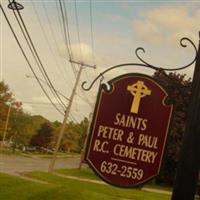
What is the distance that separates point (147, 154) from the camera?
4.59 m

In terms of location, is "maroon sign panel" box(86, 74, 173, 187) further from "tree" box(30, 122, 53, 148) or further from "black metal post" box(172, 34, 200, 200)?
"tree" box(30, 122, 53, 148)

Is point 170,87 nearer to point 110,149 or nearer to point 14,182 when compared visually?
point 110,149

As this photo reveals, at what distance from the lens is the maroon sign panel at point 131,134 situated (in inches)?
180

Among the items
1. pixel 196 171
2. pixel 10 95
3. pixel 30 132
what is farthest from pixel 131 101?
pixel 30 132

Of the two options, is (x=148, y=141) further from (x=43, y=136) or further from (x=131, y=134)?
(x=43, y=136)

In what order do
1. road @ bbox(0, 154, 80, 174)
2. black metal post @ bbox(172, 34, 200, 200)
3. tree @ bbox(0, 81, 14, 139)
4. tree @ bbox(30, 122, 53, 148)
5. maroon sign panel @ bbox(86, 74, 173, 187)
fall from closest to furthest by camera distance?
1. black metal post @ bbox(172, 34, 200, 200)
2. maroon sign panel @ bbox(86, 74, 173, 187)
3. road @ bbox(0, 154, 80, 174)
4. tree @ bbox(0, 81, 14, 139)
5. tree @ bbox(30, 122, 53, 148)

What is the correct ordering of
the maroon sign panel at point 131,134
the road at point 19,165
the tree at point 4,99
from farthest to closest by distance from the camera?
the tree at point 4,99
the road at point 19,165
the maroon sign panel at point 131,134

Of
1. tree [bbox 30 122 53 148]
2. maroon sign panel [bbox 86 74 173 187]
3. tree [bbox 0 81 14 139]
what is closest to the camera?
maroon sign panel [bbox 86 74 173 187]

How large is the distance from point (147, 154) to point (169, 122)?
1.09ft

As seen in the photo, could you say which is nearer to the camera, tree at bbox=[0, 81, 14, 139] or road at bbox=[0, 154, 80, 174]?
road at bbox=[0, 154, 80, 174]

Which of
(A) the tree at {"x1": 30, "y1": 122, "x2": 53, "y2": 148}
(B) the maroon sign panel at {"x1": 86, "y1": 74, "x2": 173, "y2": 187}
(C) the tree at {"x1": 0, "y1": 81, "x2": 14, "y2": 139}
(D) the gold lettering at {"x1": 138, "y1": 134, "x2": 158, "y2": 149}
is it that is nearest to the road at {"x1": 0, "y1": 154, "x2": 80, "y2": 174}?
(C) the tree at {"x1": 0, "y1": 81, "x2": 14, "y2": 139}

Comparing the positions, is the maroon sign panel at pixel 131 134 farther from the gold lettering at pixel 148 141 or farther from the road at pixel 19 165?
the road at pixel 19 165

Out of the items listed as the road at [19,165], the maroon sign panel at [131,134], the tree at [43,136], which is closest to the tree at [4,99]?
the road at [19,165]

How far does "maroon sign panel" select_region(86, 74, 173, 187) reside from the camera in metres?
4.58
